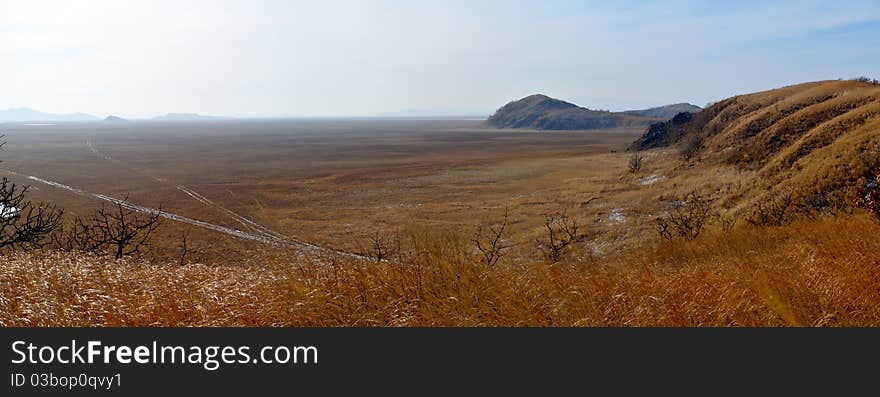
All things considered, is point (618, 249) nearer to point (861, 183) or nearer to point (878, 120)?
point (861, 183)

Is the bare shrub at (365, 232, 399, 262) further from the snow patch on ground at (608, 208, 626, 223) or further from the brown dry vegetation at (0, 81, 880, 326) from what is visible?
the snow patch on ground at (608, 208, 626, 223)

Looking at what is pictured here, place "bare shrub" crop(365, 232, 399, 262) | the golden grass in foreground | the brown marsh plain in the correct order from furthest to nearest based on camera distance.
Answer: the brown marsh plain
"bare shrub" crop(365, 232, 399, 262)
the golden grass in foreground

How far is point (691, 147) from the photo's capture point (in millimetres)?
53344

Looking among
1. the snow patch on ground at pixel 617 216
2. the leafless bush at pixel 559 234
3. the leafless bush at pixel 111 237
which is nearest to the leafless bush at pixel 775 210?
the snow patch on ground at pixel 617 216

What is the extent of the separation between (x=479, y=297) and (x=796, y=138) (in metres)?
40.9

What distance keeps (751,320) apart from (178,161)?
298ft

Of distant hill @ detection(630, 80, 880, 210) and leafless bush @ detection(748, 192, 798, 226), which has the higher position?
distant hill @ detection(630, 80, 880, 210)

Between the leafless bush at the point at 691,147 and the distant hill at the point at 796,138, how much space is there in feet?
0.66

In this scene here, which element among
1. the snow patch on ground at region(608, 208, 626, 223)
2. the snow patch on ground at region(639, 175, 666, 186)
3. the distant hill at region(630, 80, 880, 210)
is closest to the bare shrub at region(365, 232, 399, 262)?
the snow patch on ground at region(608, 208, 626, 223)

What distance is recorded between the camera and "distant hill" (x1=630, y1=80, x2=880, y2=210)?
22.4m

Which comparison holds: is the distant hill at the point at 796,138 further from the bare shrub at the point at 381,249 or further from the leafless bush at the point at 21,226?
the leafless bush at the point at 21,226

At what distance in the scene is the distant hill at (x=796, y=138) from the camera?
73.5 ft

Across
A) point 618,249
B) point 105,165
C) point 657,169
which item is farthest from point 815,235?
point 105,165

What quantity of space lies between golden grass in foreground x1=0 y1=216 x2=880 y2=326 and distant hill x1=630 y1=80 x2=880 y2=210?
20.0 meters
